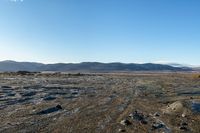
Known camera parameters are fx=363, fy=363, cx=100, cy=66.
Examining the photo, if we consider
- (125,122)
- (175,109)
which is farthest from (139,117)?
(175,109)

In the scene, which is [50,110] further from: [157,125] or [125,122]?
[157,125]

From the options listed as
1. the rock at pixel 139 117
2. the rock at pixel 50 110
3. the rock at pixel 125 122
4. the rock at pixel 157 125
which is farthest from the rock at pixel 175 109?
the rock at pixel 50 110

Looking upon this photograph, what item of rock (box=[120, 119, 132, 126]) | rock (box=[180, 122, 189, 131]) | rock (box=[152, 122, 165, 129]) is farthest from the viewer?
rock (box=[120, 119, 132, 126])

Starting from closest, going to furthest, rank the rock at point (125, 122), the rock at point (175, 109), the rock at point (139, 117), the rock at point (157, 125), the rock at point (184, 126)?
the rock at point (184, 126) < the rock at point (157, 125) < the rock at point (125, 122) < the rock at point (139, 117) < the rock at point (175, 109)

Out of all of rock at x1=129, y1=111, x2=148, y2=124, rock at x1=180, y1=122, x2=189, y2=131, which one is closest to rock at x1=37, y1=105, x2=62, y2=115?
rock at x1=129, y1=111, x2=148, y2=124

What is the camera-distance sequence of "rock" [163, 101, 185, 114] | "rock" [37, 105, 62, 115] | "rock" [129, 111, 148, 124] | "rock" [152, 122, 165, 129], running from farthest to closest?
1. "rock" [163, 101, 185, 114]
2. "rock" [37, 105, 62, 115]
3. "rock" [129, 111, 148, 124]
4. "rock" [152, 122, 165, 129]

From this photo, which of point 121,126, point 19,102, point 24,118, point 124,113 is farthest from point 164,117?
point 19,102

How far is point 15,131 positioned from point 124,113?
430 inches

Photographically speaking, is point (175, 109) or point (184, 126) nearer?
point (184, 126)

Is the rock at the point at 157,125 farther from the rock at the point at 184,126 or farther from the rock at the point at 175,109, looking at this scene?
the rock at the point at 175,109

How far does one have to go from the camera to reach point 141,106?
113 feet

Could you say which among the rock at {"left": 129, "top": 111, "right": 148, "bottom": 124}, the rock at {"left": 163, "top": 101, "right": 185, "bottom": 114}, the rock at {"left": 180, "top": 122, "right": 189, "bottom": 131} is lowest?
the rock at {"left": 180, "top": 122, "right": 189, "bottom": 131}

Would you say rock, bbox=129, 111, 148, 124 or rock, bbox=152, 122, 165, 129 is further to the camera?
rock, bbox=129, 111, 148, 124

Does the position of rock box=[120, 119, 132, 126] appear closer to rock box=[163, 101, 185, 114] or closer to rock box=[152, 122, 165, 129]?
rock box=[152, 122, 165, 129]
